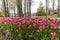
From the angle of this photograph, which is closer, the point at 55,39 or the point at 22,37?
the point at 55,39

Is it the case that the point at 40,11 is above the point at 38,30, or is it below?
above

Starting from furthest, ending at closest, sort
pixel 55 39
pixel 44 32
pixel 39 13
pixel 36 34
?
pixel 39 13, pixel 36 34, pixel 44 32, pixel 55 39

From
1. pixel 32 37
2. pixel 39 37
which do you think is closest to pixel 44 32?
pixel 39 37

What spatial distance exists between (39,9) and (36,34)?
132ft

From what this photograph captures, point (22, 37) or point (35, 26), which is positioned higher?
point (35, 26)

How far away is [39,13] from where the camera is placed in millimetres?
42719

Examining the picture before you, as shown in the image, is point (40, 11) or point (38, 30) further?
point (40, 11)

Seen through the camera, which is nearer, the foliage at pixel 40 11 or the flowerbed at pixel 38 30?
the flowerbed at pixel 38 30

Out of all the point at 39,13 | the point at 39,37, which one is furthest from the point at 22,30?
the point at 39,13

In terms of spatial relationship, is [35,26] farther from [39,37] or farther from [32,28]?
[39,37]

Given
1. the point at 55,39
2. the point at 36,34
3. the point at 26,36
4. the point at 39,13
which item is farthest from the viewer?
the point at 39,13

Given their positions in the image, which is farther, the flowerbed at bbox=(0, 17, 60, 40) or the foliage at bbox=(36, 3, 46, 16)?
the foliage at bbox=(36, 3, 46, 16)

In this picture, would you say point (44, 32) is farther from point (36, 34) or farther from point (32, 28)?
point (32, 28)

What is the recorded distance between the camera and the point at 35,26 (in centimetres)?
422
